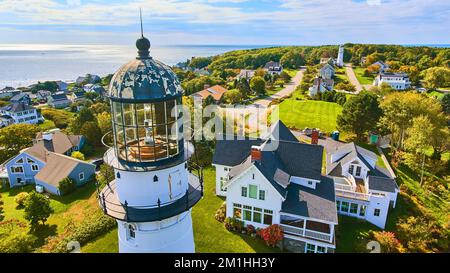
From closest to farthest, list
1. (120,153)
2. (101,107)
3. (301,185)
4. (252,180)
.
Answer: (120,153), (252,180), (301,185), (101,107)

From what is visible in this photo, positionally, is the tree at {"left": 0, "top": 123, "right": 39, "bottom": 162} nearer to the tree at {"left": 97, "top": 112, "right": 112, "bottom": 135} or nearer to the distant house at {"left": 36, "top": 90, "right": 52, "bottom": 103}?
the tree at {"left": 97, "top": 112, "right": 112, "bottom": 135}

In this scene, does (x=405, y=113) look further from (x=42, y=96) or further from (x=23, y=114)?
(x=42, y=96)

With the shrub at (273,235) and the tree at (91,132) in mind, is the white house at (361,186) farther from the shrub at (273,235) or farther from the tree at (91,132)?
the tree at (91,132)

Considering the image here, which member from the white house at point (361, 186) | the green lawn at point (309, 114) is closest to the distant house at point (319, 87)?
the green lawn at point (309, 114)

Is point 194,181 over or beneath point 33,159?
over

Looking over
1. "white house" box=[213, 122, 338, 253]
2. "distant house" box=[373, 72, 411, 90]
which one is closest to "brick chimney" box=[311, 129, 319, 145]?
"white house" box=[213, 122, 338, 253]
